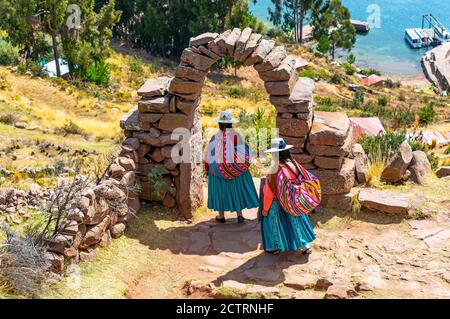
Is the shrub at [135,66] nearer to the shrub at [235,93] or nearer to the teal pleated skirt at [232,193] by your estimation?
the shrub at [235,93]

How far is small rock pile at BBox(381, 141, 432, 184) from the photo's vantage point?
9.19 metres

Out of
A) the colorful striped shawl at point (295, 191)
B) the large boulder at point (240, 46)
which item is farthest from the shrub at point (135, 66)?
the colorful striped shawl at point (295, 191)

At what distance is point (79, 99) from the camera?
60.9 feet

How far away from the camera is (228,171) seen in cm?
822

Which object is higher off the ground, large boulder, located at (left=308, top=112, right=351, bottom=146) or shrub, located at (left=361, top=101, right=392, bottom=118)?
large boulder, located at (left=308, top=112, right=351, bottom=146)

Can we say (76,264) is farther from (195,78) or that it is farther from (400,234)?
(400,234)

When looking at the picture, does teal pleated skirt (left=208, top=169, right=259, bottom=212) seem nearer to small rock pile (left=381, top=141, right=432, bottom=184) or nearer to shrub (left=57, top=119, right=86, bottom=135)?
small rock pile (left=381, top=141, right=432, bottom=184)

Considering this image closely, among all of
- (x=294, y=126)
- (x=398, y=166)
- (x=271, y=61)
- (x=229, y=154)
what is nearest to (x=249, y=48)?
(x=271, y=61)

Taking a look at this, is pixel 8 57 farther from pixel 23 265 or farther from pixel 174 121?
pixel 23 265

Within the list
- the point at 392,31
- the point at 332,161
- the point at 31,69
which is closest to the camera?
the point at 332,161

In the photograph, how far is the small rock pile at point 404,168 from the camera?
9.19m

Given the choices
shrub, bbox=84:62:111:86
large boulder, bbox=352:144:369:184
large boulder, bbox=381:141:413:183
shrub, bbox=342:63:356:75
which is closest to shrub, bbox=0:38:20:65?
shrub, bbox=84:62:111:86

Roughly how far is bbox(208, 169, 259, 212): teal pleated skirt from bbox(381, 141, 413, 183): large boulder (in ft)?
7.65

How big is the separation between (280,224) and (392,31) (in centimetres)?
6896
